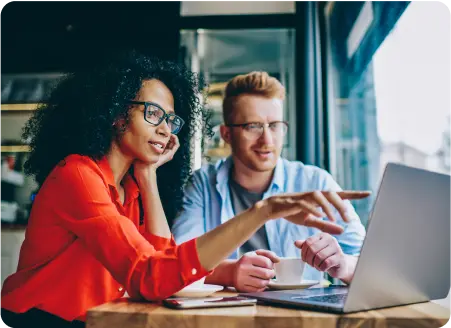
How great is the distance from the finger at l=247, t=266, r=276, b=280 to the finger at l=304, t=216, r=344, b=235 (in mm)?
201

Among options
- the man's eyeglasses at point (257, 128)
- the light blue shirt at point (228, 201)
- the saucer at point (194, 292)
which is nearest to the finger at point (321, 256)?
the saucer at point (194, 292)

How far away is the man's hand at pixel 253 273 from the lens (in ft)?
3.61

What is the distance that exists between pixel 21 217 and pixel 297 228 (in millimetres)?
2663

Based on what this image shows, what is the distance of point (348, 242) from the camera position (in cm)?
160

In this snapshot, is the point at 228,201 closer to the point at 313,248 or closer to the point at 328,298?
the point at 313,248

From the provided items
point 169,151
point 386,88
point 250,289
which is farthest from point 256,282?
point 386,88

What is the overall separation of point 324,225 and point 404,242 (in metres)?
0.18

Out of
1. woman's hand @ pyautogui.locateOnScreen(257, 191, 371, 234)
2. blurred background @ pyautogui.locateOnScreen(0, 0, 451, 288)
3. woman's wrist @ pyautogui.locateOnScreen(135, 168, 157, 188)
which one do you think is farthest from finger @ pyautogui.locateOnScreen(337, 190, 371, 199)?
woman's wrist @ pyautogui.locateOnScreen(135, 168, 157, 188)

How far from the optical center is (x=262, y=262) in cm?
112

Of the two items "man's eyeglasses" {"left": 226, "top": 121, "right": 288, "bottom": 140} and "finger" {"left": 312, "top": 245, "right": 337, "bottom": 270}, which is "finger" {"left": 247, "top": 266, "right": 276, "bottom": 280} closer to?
"finger" {"left": 312, "top": 245, "right": 337, "bottom": 270}

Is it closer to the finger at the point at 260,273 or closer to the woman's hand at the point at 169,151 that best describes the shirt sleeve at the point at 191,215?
the woman's hand at the point at 169,151

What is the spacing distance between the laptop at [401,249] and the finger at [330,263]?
0.20 m

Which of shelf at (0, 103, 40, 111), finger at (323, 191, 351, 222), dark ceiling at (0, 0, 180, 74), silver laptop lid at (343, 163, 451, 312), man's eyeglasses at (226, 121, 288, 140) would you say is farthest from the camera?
shelf at (0, 103, 40, 111)

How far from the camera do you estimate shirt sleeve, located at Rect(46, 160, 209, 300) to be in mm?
912
